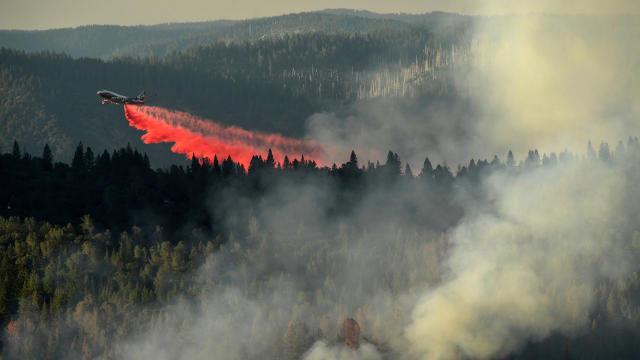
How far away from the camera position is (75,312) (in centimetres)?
19925

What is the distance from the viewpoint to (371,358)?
623ft

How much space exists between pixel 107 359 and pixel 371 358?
164 ft

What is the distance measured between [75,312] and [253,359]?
119 feet

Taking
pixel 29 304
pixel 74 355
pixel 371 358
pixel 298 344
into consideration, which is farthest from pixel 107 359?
pixel 371 358

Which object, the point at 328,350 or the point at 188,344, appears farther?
the point at 188,344

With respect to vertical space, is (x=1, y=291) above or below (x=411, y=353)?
above

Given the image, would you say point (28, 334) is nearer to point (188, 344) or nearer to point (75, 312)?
point (75, 312)

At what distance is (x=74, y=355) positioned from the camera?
192250mm

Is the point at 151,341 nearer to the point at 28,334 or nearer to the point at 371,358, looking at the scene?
the point at 28,334

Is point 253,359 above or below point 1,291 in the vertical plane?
below

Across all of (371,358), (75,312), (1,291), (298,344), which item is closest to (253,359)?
(298,344)

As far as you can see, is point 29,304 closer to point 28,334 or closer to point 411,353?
point 28,334

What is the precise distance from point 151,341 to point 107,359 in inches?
368

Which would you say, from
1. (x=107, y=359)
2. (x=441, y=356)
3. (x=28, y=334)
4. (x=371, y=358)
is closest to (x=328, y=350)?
(x=371, y=358)
